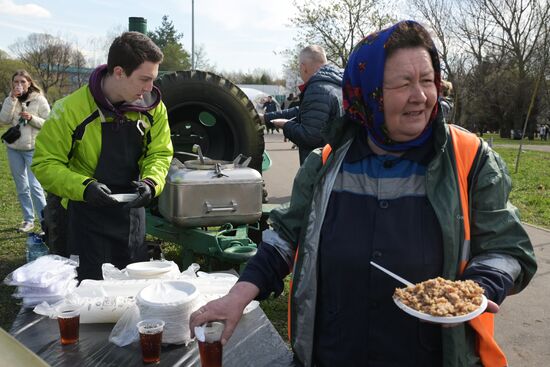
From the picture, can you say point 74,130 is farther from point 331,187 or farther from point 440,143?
point 440,143

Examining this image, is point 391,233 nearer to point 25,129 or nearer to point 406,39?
point 406,39

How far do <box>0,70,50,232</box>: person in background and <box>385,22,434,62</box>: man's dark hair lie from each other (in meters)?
5.98

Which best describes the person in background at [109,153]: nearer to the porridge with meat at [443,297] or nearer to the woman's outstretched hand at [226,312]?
the woman's outstretched hand at [226,312]

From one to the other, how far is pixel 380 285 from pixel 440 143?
47cm

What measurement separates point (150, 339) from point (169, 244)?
14.5 ft

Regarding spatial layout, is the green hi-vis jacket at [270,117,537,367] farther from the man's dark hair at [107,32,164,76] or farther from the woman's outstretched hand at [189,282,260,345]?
the man's dark hair at [107,32,164,76]

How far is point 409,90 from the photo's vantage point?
63.0 inches

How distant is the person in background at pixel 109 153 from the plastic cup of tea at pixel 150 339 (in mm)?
1077

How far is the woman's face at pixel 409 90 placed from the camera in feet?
5.24

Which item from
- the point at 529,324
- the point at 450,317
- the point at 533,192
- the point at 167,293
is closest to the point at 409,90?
the point at 450,317

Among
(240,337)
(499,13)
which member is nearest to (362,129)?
(240,337)

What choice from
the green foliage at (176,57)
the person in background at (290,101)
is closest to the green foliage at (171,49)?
the green foliage at (176,57)

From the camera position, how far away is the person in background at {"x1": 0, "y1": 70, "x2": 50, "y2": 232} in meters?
6.54

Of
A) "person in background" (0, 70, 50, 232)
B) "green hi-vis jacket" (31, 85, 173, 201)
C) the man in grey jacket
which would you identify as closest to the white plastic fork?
"green hi-vis jacket" (31, 85, 173, 201)
